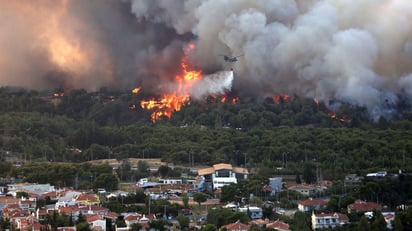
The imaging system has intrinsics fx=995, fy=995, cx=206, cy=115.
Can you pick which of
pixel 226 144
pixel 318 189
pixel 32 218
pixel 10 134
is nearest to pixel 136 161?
pixel 226 144

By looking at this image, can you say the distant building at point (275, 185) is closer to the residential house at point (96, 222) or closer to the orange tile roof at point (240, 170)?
the orange tile roof at point (240, 170)

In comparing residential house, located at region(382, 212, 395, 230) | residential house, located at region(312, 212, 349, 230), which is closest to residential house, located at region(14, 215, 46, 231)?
residential house, located at region(312, 212, 349, 230)

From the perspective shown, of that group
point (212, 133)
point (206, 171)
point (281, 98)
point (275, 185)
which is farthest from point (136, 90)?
point (275, 185)

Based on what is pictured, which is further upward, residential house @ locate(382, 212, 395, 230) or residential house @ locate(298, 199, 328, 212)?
residential house @ locate(298, 199, 328, 212)

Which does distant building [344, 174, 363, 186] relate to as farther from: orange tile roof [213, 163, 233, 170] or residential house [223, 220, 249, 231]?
residential house [223, 220, 249, 231]

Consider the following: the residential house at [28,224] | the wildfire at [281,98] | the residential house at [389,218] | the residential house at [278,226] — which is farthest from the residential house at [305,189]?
the wildfire at [281,98]

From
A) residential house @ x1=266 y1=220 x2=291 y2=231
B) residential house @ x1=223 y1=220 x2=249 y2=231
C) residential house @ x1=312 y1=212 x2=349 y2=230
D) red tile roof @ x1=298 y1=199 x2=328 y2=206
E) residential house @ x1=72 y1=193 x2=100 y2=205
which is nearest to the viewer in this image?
residential house @ x1=223 y1=220 x2=249 y2=231
